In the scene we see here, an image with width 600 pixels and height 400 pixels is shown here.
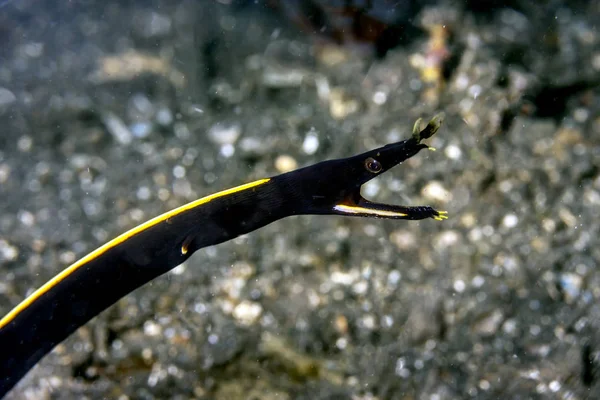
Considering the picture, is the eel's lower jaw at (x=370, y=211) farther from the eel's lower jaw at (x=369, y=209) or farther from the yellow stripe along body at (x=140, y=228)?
the yellow stripe along body at (x=140, y=228)

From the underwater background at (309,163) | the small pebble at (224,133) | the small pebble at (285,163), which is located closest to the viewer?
the underwater background at (309,163)

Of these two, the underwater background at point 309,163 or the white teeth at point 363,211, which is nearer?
the white teeth at point 363,211

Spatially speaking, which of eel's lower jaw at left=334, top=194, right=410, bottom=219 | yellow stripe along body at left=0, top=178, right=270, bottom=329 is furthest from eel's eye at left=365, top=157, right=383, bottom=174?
yellow stripe along body at left=0, top=178, right=270, bottom=329

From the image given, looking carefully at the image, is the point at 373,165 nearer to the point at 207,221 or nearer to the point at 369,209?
the point at 369,209

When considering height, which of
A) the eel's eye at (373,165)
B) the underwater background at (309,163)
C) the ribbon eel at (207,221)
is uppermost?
the eel's eye at (373,165)

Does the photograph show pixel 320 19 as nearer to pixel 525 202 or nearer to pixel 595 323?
pixel 525 202

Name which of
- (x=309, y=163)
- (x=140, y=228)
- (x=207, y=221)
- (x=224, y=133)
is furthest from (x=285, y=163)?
(x=140, y=228)

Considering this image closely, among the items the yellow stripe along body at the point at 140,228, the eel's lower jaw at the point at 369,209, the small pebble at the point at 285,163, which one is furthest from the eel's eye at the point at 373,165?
the small pebble at the point at 285,163

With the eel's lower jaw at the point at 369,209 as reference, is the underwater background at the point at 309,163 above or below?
below
